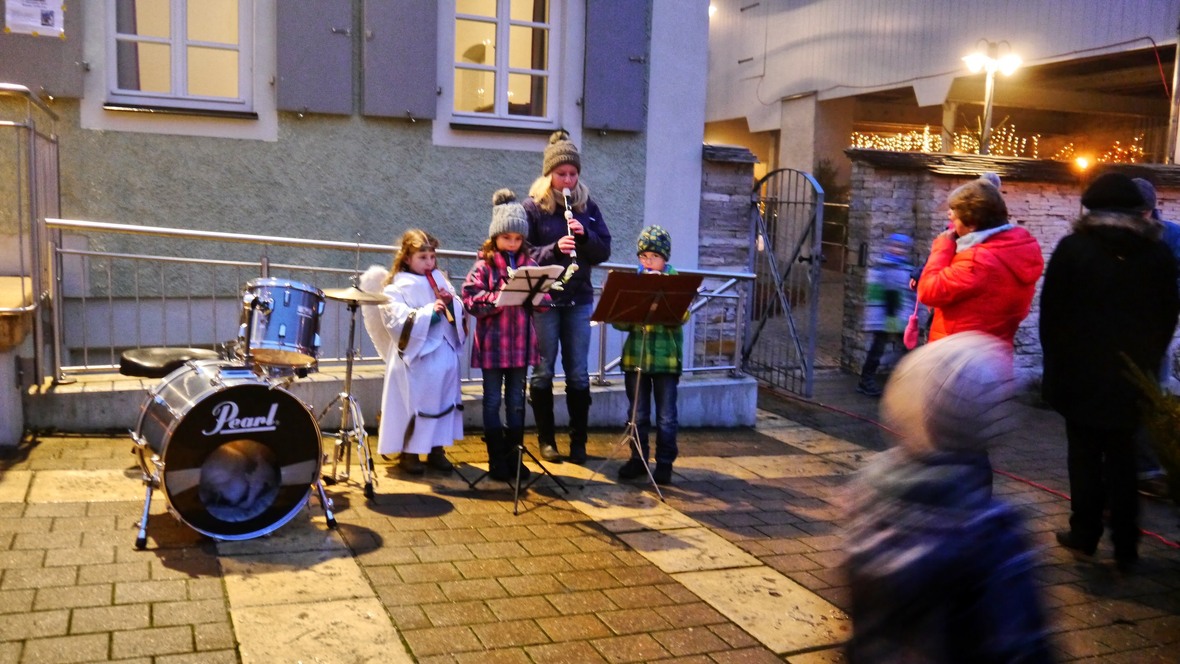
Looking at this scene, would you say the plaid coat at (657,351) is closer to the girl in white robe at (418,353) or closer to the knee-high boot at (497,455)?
the knee-high boot at (497,455)

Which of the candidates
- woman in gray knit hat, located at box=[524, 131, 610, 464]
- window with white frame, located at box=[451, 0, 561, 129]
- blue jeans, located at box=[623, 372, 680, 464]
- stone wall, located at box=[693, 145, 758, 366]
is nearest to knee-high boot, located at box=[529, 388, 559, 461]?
woman in gray knit hat, located at box=[524, 131, 610, 464]

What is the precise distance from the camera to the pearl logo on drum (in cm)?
475

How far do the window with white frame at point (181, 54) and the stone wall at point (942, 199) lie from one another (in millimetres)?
5871

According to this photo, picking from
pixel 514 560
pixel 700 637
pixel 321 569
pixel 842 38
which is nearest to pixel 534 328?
pixel 514 560

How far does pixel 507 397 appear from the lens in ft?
20.8

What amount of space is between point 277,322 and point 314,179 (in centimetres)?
395

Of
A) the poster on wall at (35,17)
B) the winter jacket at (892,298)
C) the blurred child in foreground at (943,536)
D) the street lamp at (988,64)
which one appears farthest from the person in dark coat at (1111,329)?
the street lamp at (988,64)

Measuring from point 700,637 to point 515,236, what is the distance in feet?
8.56

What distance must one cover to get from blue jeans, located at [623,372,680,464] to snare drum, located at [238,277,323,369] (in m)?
2.13

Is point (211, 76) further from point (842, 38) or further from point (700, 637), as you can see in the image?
point (842, 38)

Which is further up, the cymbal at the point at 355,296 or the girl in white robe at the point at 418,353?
the cymbal at the point at 355,296

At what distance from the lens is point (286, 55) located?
8328mm

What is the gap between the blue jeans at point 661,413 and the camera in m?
6.44

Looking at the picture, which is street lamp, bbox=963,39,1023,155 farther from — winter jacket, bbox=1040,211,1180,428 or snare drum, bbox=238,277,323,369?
snare drum, bbox=238,277,323,369
